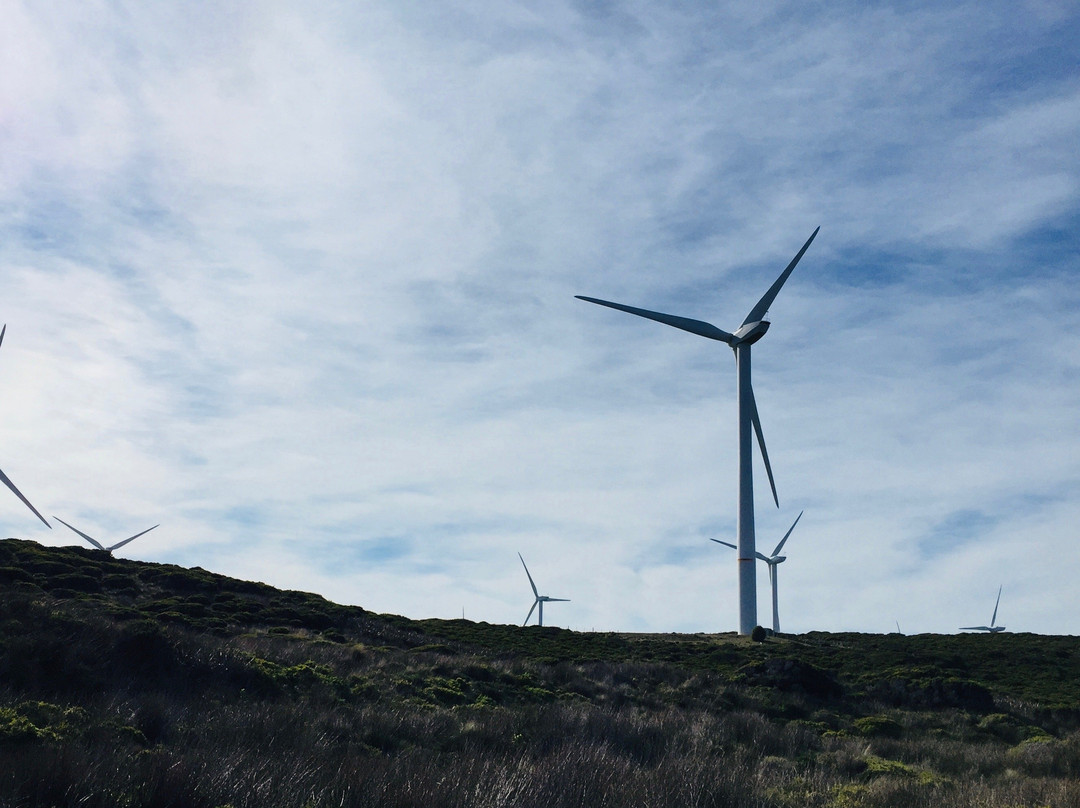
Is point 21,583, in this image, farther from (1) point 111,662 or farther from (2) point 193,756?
(2) point 193,756

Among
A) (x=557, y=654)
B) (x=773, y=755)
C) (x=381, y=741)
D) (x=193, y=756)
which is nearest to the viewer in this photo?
(x=193, y=756)

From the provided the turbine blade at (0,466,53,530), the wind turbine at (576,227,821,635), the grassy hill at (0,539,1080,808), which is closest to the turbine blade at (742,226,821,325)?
the wind turbine at (576,227,821,635)

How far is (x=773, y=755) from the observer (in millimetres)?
18297

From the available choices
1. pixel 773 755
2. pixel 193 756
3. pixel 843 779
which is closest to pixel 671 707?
pixel 773 755

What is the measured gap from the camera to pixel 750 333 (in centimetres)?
6150

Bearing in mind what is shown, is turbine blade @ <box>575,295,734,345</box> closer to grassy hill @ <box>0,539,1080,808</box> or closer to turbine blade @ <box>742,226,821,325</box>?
turbine blade @ <box>742,226,821,325</box>

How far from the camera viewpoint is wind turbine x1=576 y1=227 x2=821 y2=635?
193ft

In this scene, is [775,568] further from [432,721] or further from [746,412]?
[432,721]

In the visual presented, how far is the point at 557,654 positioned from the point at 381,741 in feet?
87.9

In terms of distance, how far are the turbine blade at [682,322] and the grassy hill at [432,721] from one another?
23.5 meters

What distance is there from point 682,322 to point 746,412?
770 cm

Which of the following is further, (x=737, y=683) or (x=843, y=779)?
(x=737, y=683)

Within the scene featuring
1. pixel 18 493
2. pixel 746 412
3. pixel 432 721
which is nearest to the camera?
pixel 432 721

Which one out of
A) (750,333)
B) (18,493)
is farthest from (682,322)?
(18,493)
